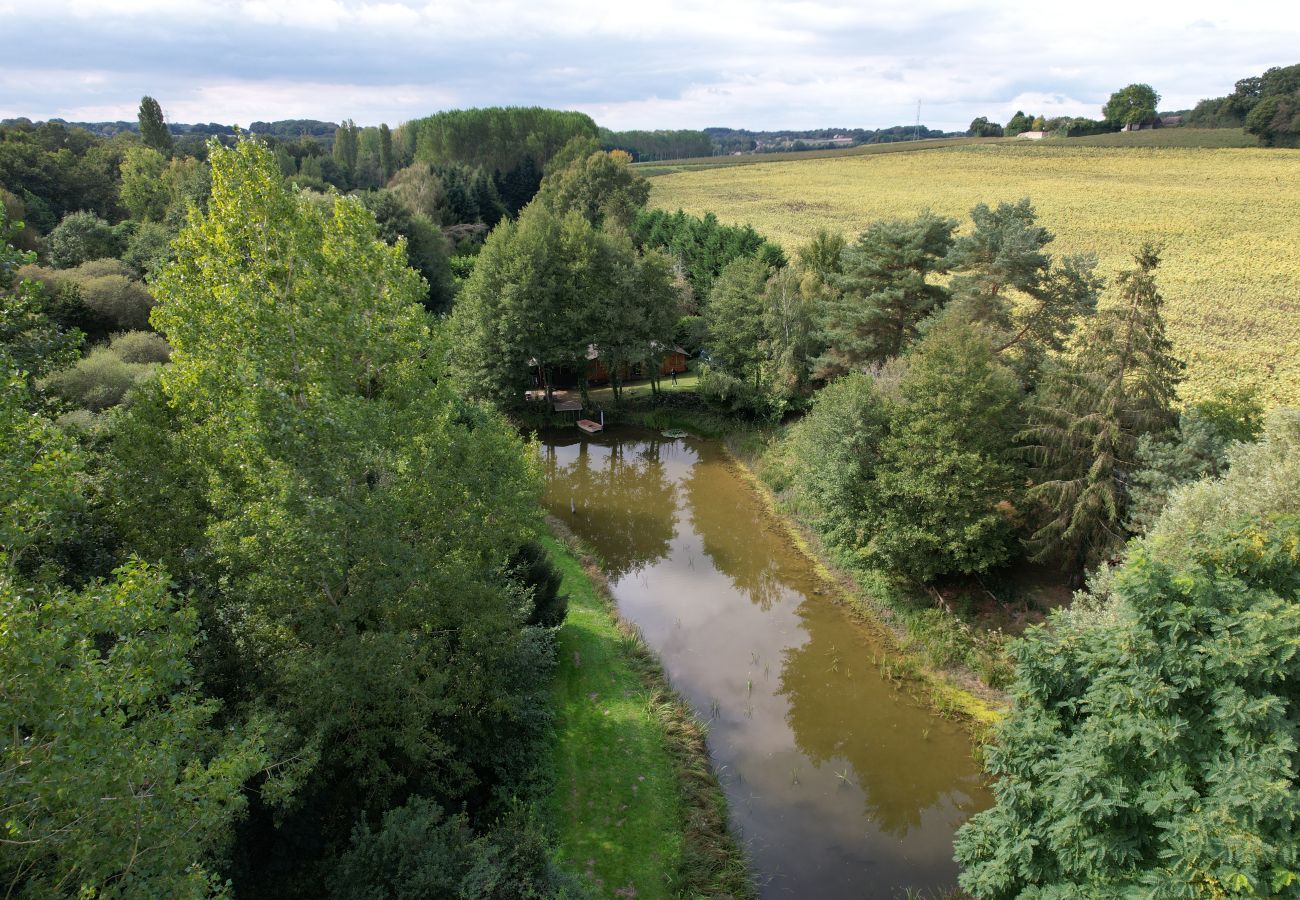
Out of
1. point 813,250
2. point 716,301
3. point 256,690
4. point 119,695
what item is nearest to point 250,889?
point 256,690

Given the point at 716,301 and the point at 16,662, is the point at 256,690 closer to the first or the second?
the point at 16,662

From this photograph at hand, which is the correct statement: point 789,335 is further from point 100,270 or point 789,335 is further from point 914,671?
point 100,270

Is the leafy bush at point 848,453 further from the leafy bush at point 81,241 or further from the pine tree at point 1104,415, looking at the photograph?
the leafy bush at point 81,241

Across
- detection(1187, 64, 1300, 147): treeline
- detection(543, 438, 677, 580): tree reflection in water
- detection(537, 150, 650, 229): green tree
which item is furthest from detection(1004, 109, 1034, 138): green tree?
detection(543, 438, 677, 580): tree reflection in water

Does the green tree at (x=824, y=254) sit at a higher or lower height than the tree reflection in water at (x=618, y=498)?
higher

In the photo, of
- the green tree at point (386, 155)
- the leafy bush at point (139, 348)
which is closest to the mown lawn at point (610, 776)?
the leafy bush at point (139, 348)

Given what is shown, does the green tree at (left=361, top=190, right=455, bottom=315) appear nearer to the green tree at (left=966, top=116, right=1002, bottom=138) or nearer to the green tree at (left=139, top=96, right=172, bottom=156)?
the green tree at (left=139, top=96, right=172, bottom=156)
